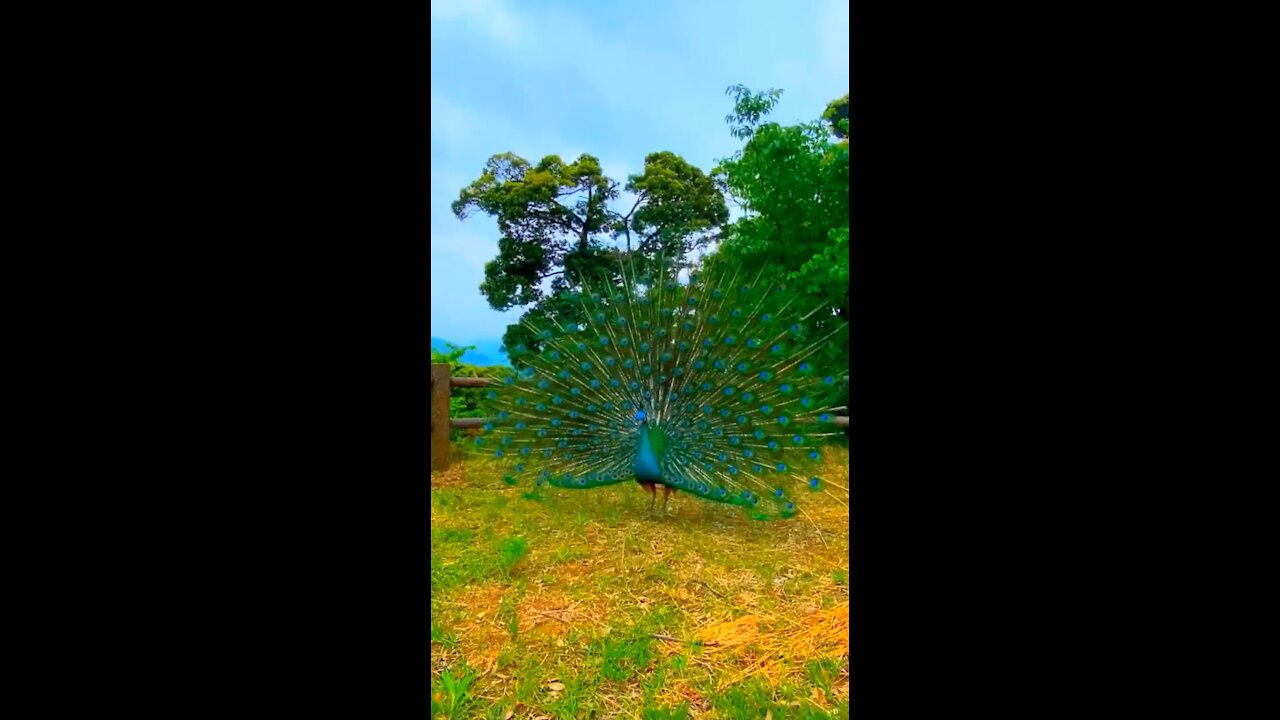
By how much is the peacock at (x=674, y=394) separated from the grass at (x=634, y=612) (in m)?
0.26

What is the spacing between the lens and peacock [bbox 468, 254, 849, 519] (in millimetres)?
3102

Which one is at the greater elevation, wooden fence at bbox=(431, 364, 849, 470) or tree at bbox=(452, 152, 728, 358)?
tree at bbox=(452, 152, 728, 358)

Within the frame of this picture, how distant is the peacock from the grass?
0.26 m

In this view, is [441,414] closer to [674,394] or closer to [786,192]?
[674,394]

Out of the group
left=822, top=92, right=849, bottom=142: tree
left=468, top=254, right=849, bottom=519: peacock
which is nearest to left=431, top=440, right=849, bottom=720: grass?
left=468, top=254, right=849, bottom=519: peacock

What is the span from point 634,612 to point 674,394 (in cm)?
129

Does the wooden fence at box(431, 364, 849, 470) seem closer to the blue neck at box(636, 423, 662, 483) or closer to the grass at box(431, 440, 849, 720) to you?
the grass at box(431, 440, 849, 720)

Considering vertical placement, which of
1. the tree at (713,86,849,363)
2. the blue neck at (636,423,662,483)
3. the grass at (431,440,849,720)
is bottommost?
the grass at (431,440,849,720)

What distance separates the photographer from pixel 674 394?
3.26 meters
